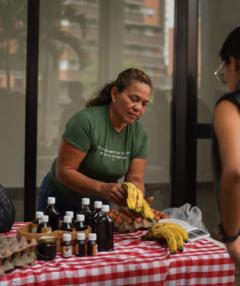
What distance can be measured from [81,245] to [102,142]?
738 mm

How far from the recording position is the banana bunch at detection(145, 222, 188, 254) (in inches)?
90.4

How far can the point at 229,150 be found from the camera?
1.52 m

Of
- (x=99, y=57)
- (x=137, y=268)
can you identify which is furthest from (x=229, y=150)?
(x=99, y=57)

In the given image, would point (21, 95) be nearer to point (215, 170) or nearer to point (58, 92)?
point (58, 92)

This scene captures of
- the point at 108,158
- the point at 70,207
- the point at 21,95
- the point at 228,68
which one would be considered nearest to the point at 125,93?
the point at 108,158

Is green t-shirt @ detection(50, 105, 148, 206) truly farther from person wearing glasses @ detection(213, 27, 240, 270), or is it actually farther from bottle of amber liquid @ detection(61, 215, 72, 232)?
person wearing glasses @ detection(213, 27, 240, 270)

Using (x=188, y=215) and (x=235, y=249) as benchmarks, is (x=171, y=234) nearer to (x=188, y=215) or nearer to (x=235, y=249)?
(x=235, y=249)

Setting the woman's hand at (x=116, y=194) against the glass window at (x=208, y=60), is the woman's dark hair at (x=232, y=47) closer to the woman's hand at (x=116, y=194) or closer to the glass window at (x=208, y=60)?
the woman's hand at (x=116, y=194)

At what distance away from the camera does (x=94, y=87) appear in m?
5.18

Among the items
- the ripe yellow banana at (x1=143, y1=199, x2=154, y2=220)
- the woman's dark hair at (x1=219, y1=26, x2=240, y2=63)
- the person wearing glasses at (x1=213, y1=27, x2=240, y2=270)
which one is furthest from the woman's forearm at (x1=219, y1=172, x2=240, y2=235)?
the ripe yellow banana at (x1=143, y1=199, x2=154, y2=220)

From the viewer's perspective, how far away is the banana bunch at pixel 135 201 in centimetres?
240

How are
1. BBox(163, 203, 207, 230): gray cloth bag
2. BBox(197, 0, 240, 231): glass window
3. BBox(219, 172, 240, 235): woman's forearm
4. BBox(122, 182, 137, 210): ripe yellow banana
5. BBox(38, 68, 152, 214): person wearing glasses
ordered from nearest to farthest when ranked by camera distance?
BBox(219, 172, 240, 235): woman's forearm < BBox(122, 182, 137, 210): ripe yellow banana < BBox(38, 68, 152, 214): person wearing glasses < BBox(163, 203, 207, 230): gray cloth bag < BBox(197, 0, 240, 231): glass window

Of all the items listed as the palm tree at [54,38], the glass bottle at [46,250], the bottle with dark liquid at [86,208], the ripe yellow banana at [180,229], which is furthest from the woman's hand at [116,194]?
the palm tree at [54,38]

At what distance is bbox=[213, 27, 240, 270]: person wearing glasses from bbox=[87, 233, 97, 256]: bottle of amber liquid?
2.27ft
